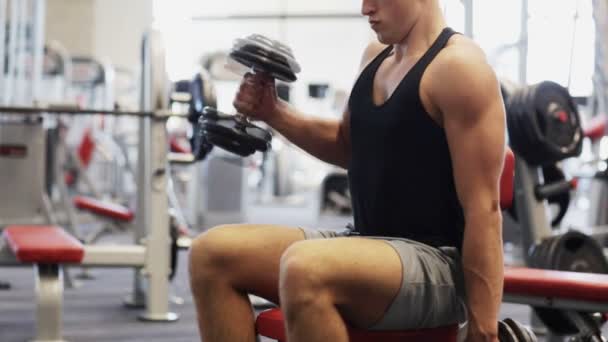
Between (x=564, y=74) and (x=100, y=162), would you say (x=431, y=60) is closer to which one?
(x=564, y=74)

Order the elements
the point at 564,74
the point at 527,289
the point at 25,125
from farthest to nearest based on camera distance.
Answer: the point at 564,74
the point at 25,125
the point at 527,289

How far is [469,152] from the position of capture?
Answer: 55.9 inches

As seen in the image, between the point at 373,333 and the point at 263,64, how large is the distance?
1.72ft

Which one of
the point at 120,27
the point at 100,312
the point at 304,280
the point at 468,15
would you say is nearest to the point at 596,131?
the point at 468,15

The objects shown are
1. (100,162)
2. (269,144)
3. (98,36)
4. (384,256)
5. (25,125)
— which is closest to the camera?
(384,256)

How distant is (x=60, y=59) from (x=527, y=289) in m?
Answer: 5.35

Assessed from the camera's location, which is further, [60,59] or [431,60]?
[60,59]

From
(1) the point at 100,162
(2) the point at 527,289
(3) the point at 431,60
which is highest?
(3) the point at 431,60

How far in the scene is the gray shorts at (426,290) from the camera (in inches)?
55.5

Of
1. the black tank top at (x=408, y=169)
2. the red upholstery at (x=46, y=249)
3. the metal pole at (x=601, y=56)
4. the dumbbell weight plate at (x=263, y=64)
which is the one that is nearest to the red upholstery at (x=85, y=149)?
the red upholstery at (x=46, y=249)

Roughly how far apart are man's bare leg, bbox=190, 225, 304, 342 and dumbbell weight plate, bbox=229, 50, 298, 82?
30 centimetres

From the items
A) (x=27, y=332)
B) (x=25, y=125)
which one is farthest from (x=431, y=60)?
(x=25, y=125)

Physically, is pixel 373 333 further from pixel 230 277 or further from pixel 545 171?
pixel 545 171

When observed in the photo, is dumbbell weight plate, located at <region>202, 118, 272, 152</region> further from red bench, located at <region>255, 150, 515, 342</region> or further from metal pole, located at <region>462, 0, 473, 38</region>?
metal pole, located at <region>462, 0, 473, 38</region>
